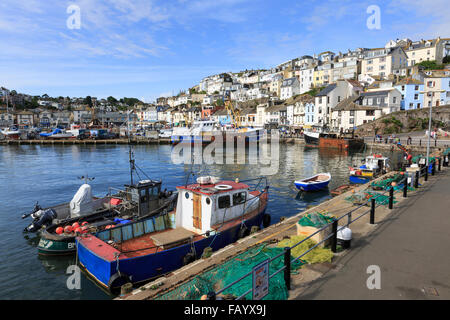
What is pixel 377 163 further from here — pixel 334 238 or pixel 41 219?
pixel 41 219

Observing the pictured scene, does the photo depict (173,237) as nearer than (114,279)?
No

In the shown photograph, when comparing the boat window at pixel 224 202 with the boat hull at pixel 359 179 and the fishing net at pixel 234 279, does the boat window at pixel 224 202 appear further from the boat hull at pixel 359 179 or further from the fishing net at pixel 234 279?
the boat hull at pixel 359 179

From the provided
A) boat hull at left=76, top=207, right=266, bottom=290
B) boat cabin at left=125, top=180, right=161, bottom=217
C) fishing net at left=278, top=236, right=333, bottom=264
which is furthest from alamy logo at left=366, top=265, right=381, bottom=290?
boat cabin at left=125, top=180, right=161, bottom=217

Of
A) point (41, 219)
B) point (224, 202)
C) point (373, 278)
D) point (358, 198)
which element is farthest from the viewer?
point (41, 219)

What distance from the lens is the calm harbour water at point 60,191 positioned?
39.8ft

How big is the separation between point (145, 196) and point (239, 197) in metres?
6.08

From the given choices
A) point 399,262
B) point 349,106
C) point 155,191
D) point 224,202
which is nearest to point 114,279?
point 224,202

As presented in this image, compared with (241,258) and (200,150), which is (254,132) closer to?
(200,150)

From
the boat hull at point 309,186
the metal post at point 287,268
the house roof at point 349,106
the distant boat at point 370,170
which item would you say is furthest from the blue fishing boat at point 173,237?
the house roof at point 349,106

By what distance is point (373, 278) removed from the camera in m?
7.04

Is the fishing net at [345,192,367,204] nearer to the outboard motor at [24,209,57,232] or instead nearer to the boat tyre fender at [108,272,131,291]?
the boat tyre fender at [108,272,131,291]

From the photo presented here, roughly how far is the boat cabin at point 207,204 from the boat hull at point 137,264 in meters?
0.90

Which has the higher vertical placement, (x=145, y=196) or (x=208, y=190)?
(x=208, y=190)

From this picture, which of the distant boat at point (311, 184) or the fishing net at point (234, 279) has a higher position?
the fishing net at point (234, 279)
